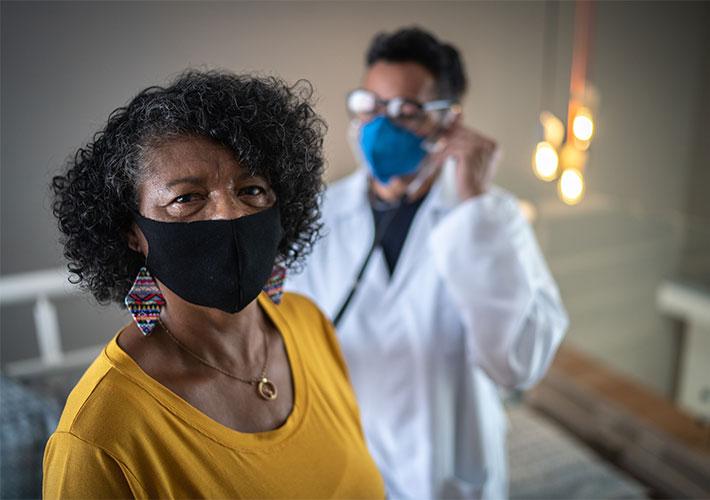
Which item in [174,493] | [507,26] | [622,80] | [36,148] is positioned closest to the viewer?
[174,493]

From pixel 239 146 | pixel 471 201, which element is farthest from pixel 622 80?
pixel 239 146

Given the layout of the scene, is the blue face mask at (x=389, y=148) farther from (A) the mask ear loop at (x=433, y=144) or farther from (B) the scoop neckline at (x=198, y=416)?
(B) the scoop neckline at (x=198, y=416)

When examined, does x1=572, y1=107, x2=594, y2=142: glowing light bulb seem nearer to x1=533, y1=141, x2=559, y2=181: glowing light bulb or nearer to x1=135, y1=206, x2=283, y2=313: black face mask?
x1=533, y1=141, x2=559, y2=181: glowing light bulb

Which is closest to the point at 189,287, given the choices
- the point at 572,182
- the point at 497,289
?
the point at 497,289

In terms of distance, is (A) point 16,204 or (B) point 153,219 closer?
(B) point 153,219

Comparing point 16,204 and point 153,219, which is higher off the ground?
point 153,219

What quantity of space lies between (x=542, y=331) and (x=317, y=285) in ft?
1.77

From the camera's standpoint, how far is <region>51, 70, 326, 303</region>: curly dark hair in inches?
32.5

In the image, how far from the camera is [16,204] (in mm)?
2703

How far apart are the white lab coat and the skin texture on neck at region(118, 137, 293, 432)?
1.71ft

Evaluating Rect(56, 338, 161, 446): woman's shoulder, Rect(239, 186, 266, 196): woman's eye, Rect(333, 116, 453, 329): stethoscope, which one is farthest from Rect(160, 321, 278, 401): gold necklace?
Rect(333, 116, 453, 329): stethoscope

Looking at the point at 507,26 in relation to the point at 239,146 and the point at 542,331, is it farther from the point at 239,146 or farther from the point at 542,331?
the point at 239,146

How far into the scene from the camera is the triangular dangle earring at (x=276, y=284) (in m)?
1.04

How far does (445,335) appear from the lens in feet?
5.08
